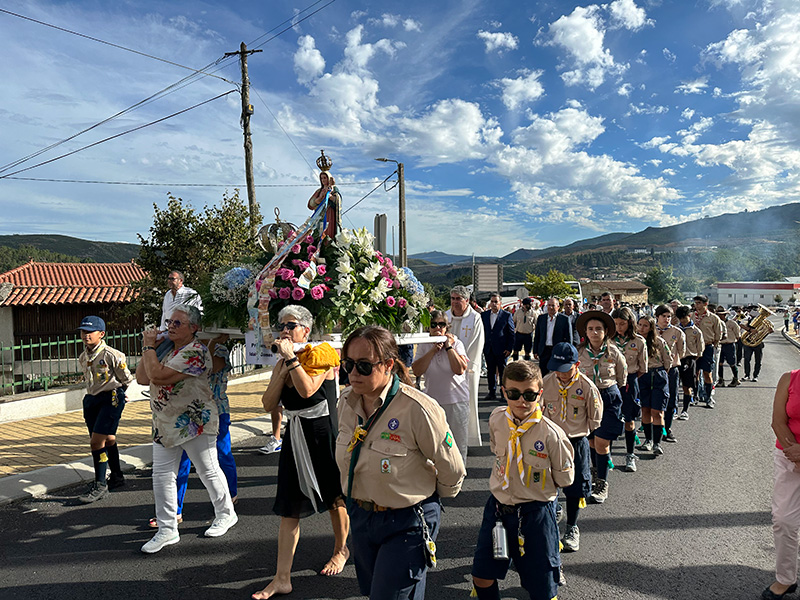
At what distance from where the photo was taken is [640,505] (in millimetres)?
5160

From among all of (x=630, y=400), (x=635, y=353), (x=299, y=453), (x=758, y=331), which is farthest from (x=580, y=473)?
(x=758, y=331)

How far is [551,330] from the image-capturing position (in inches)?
393

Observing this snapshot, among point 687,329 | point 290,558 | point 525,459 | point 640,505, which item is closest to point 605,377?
point 640,505

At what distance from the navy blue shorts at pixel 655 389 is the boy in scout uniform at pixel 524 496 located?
15.1 ft

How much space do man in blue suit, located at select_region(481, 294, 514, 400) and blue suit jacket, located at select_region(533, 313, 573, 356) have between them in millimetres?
724

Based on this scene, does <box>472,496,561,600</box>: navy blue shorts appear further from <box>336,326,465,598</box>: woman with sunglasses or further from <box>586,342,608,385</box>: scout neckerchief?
<box>586,342,608,385</box>: scout neckerchief

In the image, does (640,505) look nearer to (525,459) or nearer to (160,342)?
(525,459)

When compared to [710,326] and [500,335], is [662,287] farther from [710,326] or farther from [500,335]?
[500,335]

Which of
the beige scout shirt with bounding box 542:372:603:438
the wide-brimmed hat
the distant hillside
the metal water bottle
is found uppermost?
the distant hillside

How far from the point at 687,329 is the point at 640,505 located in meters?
5.35

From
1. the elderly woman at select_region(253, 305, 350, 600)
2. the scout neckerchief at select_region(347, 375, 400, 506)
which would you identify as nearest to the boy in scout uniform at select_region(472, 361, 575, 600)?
the scout neckerchief at select_region(347, 375, 400, 506)

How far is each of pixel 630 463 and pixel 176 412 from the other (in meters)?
5.18

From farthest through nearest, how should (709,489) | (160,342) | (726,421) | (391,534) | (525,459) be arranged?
(726,421) → (709,489) → (160,342) → (525,459) → (391,534)

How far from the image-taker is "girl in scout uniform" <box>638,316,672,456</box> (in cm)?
693
